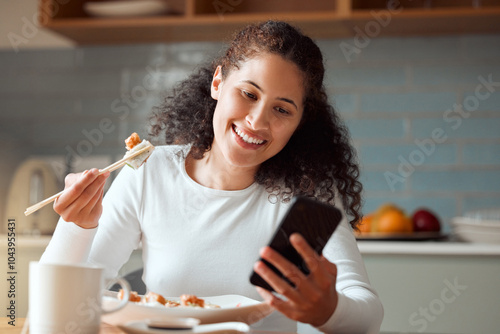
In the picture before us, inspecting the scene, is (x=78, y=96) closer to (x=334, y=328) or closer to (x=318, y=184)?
(x=318, y=184)

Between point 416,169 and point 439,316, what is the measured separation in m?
0.72

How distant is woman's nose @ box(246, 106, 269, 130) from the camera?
1.41 metres

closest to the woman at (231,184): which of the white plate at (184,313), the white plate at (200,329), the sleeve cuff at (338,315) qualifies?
the sleeve cuff at (338,315)

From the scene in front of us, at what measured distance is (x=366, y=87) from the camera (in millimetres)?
2926

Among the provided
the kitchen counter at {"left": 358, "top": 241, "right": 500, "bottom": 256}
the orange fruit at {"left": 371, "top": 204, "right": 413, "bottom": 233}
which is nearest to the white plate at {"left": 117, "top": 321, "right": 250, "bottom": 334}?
the kitchen counter at {"left": 358, "top": 241, "right": 500, "bottom": 256}

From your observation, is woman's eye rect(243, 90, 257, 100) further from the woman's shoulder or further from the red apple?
the red apple

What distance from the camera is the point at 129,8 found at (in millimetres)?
2908

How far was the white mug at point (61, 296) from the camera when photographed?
2.82 ft

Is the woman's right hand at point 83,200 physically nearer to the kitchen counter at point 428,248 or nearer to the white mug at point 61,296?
the white mug at point 61,296

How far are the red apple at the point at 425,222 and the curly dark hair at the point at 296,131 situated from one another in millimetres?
980

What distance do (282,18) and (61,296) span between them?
2.11 meters

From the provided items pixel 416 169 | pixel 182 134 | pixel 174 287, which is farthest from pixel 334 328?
pixel 416 169

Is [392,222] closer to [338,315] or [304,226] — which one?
[338,315]

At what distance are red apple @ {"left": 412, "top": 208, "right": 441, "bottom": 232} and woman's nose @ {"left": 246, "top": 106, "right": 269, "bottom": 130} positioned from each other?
4.53ft
